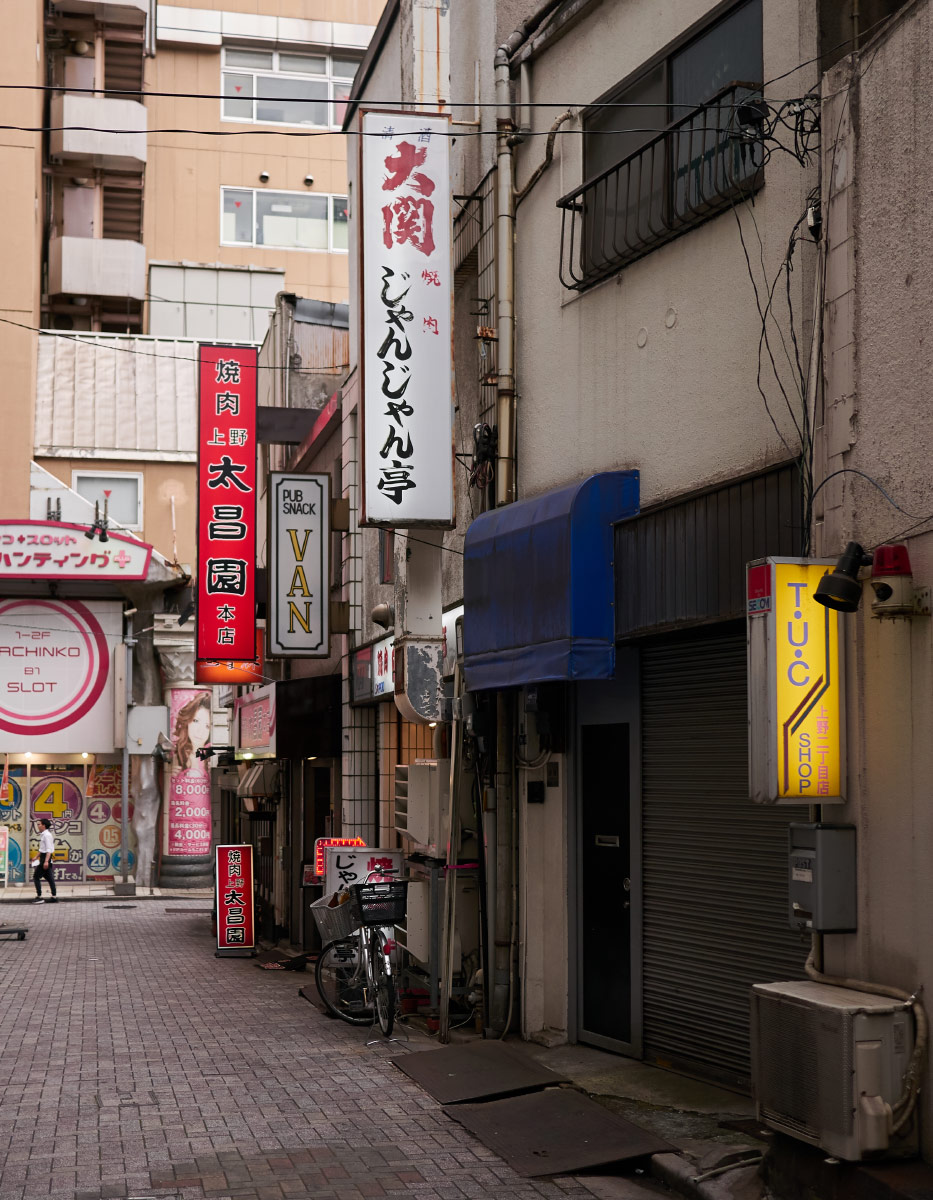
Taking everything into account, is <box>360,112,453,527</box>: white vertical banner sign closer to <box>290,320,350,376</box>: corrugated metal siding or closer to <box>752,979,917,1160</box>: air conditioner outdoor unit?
<box>752,979,917,1160</box>: air conditioner outdoor unit

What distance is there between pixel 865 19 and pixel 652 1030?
6967mm

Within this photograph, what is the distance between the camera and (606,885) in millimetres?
11359

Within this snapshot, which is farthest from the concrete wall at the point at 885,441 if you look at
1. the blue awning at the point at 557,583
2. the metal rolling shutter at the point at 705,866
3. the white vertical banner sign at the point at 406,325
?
the white vertical banner sign at the point at 406,325

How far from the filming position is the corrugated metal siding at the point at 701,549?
8.55 metres

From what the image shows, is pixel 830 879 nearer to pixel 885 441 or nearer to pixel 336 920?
pixel 885 441

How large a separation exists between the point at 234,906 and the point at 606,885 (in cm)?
1056

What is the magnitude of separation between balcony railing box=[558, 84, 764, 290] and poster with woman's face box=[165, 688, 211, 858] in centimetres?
2681

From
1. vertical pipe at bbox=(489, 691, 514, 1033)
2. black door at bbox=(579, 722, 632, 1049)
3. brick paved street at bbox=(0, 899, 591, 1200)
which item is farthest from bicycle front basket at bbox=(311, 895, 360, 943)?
black door at bbox=(579, 722, 632, 1049)

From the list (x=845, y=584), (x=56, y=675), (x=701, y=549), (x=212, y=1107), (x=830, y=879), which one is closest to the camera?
(x=845, y=584)

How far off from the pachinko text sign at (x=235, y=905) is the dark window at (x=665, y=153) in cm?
1121

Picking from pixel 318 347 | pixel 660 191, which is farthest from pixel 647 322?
pixel 318 347

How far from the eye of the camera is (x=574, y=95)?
39.5 ft

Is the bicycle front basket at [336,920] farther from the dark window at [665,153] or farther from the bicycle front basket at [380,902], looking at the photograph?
the dark window at [665,153]

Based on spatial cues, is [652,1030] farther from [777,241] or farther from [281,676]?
[281,676]
